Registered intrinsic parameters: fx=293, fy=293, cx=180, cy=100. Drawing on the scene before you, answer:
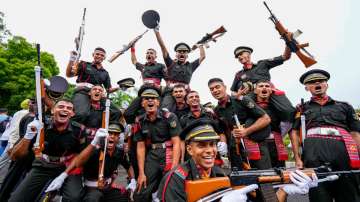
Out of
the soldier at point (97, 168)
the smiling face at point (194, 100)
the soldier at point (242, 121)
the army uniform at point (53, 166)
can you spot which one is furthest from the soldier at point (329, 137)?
the army uniform at point (53, 166)

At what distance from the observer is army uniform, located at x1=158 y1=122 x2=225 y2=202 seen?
285cm

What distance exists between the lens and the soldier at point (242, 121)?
5047 mm

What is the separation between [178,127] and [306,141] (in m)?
2.15

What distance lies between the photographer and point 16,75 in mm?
27234

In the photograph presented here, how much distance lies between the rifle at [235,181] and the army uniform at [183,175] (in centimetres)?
8

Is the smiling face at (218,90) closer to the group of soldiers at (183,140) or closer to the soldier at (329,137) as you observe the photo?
the group of soldiers at (183,140)

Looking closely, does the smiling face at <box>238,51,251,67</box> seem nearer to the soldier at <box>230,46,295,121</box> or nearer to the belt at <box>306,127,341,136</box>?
the soldier at <box>230,46,295,121</box>

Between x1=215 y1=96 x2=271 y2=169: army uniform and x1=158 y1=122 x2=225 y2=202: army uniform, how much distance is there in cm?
Answer: 181

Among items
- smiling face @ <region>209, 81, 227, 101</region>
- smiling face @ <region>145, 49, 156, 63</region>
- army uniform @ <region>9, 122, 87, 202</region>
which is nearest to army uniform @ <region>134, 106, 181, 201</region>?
smiling face @ <region>209, 81, 227, 101</region>

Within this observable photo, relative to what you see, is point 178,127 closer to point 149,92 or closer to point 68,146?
point 149,92

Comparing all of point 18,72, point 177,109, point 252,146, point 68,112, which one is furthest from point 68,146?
point 18,72

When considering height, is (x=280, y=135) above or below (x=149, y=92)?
below

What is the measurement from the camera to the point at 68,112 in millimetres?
4930

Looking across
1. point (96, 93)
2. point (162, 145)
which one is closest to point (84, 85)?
point (96, 93)
